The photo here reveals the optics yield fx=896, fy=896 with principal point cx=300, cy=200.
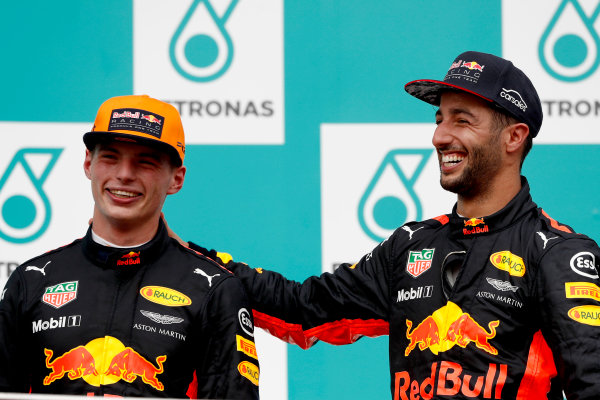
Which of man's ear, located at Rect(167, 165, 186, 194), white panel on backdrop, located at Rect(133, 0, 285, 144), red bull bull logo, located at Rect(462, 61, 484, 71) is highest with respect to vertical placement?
white panel on backdrop, located at Rect(133, 0, 285, 144)

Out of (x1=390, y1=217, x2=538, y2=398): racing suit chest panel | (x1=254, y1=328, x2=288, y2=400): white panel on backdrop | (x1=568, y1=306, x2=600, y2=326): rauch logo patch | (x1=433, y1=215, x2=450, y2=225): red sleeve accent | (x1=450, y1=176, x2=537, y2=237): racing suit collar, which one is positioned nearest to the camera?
(x1=568, y1=306, x2=600, y2=326): rauch logo patch

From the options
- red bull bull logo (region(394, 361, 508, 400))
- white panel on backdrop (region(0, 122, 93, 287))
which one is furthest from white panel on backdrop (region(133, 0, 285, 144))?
red bull bull logo (region(394, 361, 508, 400))

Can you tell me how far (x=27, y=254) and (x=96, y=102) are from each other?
1.88ft

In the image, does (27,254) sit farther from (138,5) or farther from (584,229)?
(584,229)

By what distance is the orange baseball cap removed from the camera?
2166mm

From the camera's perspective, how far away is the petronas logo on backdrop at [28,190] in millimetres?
3082

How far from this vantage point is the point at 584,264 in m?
2.11

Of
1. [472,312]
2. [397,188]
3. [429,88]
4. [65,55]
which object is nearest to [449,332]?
[472,312]

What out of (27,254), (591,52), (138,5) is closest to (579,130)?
(591,52)

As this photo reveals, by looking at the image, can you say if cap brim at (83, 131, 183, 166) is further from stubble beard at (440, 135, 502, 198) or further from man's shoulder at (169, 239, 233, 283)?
stubble beard at (440, 135, 502, 198)

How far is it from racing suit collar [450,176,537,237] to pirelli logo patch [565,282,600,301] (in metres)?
0.26

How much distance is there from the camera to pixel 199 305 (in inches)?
85.7

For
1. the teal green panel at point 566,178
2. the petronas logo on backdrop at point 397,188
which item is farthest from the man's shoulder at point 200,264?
the teal green panel at point 566,178

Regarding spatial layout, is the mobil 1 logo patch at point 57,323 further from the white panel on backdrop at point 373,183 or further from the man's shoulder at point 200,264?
the white panel on backdrop at point 373,183
